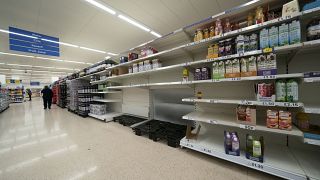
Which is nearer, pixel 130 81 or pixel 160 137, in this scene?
pixel 160 137

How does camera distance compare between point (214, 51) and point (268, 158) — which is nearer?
point (268, 158)

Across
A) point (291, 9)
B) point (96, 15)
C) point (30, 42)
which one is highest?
point (96, 15)

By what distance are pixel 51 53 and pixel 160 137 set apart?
5850 mm

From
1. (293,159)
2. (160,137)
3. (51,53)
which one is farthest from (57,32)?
(293,159)

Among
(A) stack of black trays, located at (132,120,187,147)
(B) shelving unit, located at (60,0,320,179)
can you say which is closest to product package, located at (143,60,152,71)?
(B) shelving unit, located at (60,0,320,179)

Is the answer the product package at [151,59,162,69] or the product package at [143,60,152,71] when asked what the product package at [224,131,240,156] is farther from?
the product package at [143,60,152,71]

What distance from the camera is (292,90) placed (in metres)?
1.36

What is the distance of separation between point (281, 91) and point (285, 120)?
0.33 metres

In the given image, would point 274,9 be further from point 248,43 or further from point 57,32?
point 57,32

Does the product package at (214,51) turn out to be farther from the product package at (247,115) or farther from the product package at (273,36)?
the product package at (247,115)

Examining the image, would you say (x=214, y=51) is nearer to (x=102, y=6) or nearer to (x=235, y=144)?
(x=235, y=144)

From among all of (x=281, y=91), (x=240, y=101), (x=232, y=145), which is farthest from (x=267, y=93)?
(x=232, y=145)

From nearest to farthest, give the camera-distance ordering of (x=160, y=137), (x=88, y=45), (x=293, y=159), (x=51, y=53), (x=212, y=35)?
(x=293, y=159) → (x=212, y=35) → (x=160, y=137) → (x=51, y=53) → (x=88, y=45)

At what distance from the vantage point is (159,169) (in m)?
1.65
